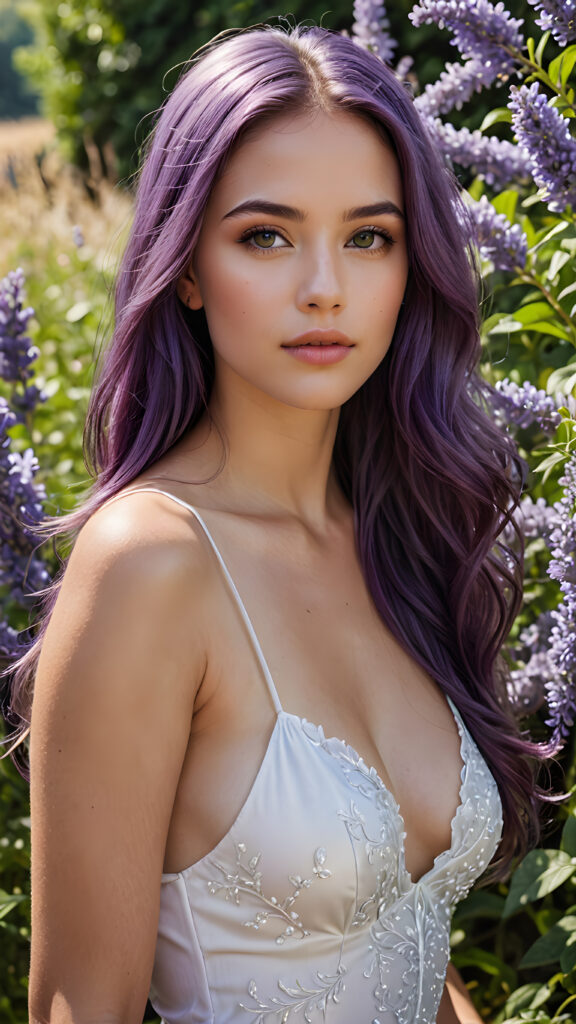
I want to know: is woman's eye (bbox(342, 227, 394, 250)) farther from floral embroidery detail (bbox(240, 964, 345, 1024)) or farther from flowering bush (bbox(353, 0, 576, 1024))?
floral embroidery detail (bbox(240, 964, 345, 1024))

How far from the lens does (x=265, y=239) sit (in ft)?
5.31

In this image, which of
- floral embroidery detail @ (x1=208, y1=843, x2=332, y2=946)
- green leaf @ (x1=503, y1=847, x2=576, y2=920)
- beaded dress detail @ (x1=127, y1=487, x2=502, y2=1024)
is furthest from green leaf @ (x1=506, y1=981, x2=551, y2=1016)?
floral embroidery detail @ (x1=208, y1=843, x2=332, y2=946)

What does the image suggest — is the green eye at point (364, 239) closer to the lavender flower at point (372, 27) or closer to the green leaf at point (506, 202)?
the green leaf at point (506, 202)

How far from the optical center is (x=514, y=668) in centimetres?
232

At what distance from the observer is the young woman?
1432 mm

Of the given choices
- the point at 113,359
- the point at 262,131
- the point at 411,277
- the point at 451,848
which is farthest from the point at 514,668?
the point at 262,131

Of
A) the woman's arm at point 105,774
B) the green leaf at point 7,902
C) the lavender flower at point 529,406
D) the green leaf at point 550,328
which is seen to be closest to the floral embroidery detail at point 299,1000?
the woman's arm at point 105,774

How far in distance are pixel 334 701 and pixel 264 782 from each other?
0.21 meters

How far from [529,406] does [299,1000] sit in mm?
1005

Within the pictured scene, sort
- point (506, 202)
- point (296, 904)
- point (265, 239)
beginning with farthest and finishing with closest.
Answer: point (506, 202), point (265, 239), point (296, 904)

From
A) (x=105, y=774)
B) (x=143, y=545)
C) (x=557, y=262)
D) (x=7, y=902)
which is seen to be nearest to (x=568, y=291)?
(x=557, y=262)

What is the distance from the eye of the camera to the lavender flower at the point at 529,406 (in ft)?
6.26

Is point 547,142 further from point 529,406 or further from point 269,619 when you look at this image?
point 269,619

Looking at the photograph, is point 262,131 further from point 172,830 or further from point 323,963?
point 323,963
